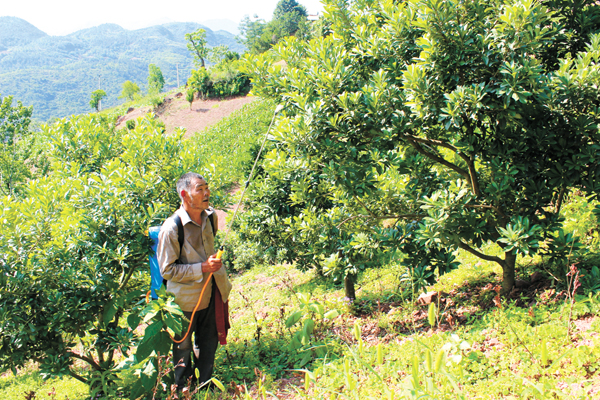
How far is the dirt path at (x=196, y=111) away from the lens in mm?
34094

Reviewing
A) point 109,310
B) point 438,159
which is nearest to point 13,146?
point 109,310

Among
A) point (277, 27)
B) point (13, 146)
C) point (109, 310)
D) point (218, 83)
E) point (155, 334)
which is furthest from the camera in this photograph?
point (277, 27)

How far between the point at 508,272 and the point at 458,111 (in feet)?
5.96

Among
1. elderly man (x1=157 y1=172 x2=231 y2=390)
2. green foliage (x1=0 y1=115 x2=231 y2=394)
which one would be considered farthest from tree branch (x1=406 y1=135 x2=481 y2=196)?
green foliage (x1=0 y1=115 x2=231 y2=394)

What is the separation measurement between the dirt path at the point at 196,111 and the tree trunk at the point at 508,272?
31.1m

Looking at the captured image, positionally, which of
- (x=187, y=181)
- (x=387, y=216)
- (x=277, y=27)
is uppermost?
(x=277, y=27)

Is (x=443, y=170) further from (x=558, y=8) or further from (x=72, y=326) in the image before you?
(x=72, y=326)

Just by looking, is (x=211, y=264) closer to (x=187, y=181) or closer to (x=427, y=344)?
(x=187, y=181)

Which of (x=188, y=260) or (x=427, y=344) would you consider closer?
(x=427, y=344)

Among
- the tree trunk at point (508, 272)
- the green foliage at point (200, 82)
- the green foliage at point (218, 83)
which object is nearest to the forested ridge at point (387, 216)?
the tree trunk at point (508, 272)

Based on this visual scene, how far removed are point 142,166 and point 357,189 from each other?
8.24 ft

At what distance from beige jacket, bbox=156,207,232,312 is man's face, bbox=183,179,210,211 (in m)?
0.11

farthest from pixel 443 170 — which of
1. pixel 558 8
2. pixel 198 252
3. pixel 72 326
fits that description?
pixel 72 326

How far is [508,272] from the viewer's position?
3.64 m
